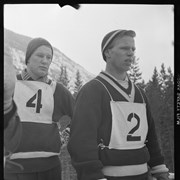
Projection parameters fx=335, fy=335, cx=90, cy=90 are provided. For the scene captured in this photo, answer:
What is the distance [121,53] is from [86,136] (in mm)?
484

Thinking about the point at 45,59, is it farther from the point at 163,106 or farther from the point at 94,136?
the point at 163,106

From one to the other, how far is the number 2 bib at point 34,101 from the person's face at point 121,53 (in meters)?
0.37

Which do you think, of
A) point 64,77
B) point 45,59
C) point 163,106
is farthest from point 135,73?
point 45,59

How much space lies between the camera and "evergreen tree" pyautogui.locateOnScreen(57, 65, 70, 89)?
1763mm

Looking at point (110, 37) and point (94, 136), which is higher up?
point (110, 37)

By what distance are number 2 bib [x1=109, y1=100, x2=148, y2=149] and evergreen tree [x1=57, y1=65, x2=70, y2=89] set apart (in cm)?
26

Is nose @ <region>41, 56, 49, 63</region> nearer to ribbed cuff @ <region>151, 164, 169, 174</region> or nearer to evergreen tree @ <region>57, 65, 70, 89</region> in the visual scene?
evergreen tree @ <region>57, 65, 70, 89</region>

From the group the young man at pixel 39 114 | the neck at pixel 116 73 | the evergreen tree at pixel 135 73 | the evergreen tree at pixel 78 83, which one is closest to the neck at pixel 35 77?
the young man at pixel 39 114

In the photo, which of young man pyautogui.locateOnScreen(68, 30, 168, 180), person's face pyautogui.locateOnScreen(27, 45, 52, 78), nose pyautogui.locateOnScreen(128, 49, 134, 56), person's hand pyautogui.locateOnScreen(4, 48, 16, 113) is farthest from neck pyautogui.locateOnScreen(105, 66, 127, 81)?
person's hand pyautogui.locateOnScreen(4, 48, 16, 113)

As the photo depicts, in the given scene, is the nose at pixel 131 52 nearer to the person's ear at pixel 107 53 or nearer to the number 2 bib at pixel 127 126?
the person's ear at pixel 107 53

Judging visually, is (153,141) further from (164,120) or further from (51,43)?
(51,43)

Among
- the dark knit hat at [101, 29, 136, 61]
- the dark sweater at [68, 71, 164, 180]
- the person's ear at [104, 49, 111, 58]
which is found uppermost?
the dark knit hat at [101, 29, 136, 61]

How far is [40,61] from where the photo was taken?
5.71 ft

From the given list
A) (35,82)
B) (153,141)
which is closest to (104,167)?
(153,141)
